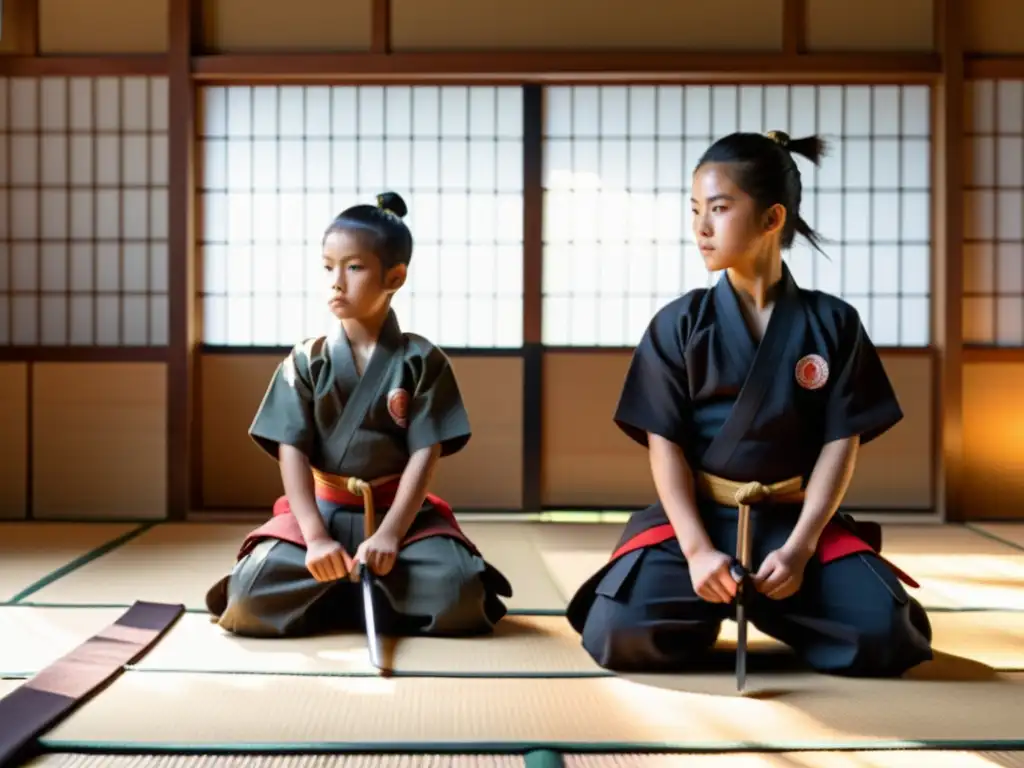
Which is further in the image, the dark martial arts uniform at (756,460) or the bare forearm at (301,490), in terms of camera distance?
the bare forearm at (301,490)

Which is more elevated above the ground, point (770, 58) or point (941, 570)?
point (770, 58)

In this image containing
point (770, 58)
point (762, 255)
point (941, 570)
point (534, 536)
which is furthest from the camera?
point (770, 58)

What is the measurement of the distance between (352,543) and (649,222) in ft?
9.65

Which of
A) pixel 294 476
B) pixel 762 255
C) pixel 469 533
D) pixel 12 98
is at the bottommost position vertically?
pixel 469 533

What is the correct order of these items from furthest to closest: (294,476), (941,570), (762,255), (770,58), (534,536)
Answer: (770,58), (534,536), (941,570), (294,476), (762,255)

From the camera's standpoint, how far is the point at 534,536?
4.75 meters

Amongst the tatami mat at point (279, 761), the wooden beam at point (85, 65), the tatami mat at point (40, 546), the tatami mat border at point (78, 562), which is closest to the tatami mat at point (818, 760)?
the tatami mat at point (279, 761)

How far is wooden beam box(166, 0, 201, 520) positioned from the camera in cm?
520

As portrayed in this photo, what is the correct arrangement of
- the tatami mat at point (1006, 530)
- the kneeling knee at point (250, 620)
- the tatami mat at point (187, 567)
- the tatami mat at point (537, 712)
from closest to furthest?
the tatami mat at point (537, 712) → the kneeling knee at point (250, 620) → the tatami mat at point (187, 567) → the tatami mat at point (1006, 530)

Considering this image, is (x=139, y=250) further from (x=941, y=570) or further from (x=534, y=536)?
(x=941, y=570)

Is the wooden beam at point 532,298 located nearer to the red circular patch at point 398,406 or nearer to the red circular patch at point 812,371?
the red circular patch at point 398,406

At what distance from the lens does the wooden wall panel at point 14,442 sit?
5.24 m


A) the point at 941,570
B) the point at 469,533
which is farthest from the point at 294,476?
A: the point at 941,570

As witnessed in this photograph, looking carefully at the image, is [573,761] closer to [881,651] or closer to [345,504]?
[881,651]
